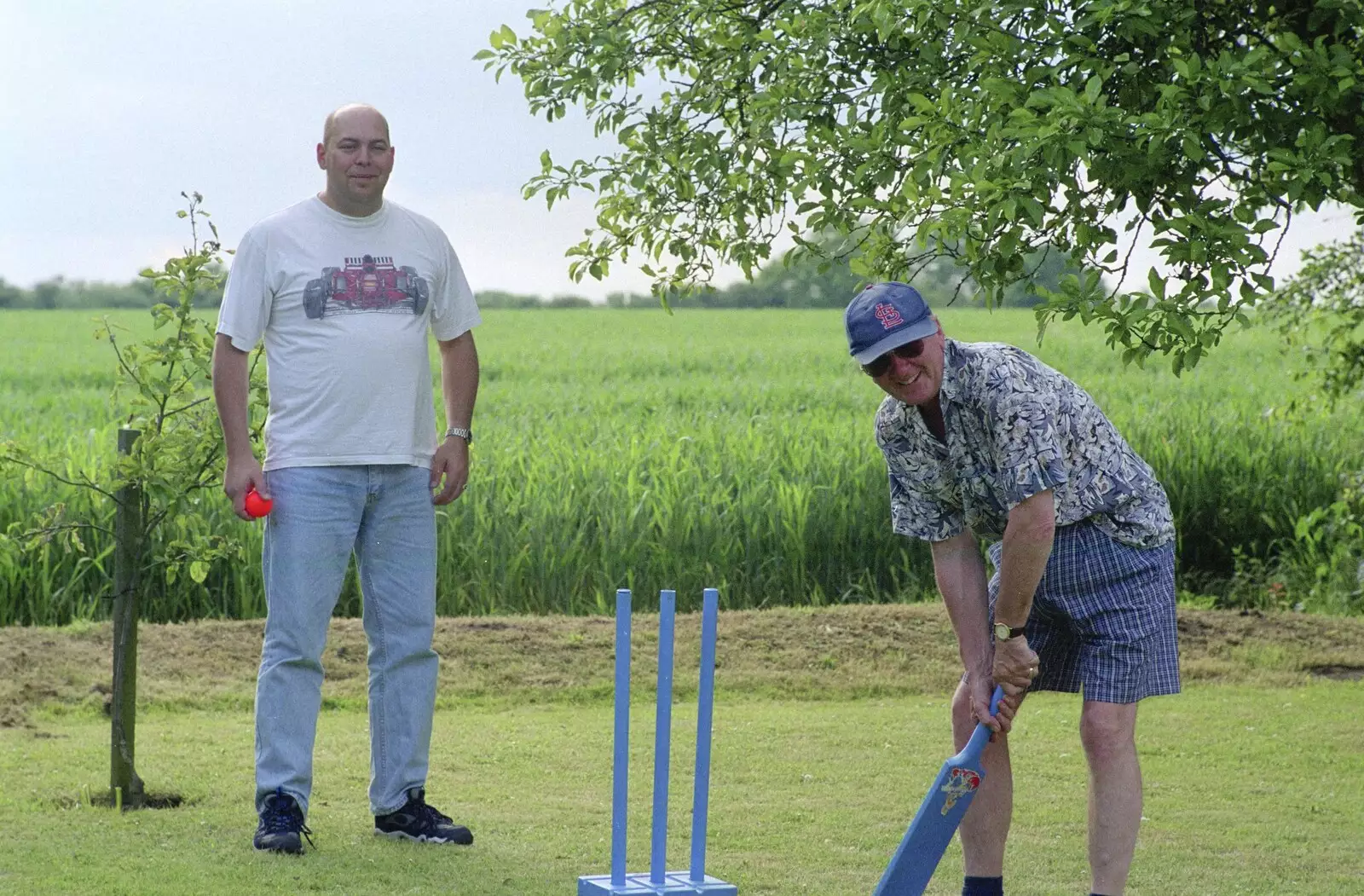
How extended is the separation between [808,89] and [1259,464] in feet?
24.6

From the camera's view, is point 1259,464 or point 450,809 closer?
point 450,809

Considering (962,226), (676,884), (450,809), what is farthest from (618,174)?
(676,884)

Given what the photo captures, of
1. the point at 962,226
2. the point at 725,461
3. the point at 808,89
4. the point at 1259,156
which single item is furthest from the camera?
the point at 725,461

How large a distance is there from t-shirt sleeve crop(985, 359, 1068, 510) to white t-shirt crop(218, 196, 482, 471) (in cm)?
194

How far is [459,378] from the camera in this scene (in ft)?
17.0

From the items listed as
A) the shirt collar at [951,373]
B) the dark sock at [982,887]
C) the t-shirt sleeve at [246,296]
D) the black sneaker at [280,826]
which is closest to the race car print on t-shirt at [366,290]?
the t-shirt sleeve at [246,296]

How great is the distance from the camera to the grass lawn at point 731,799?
4672mm

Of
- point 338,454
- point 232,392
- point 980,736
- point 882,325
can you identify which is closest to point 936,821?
point 980,736

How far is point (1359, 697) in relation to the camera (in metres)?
7.98

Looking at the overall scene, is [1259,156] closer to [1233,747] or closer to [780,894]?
[1233,747]

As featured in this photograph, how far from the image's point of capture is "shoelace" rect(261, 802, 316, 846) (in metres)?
4.74

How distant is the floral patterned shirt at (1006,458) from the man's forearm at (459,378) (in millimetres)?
1602

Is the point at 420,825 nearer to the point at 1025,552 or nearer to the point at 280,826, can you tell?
the point at 280,826

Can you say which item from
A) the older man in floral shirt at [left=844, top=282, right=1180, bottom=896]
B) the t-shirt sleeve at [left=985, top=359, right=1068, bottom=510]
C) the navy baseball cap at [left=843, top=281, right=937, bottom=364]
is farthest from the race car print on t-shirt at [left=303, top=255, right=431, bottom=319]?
the t-shirt sleeve at [left=985, top=359, right=1068, bottom=510]
